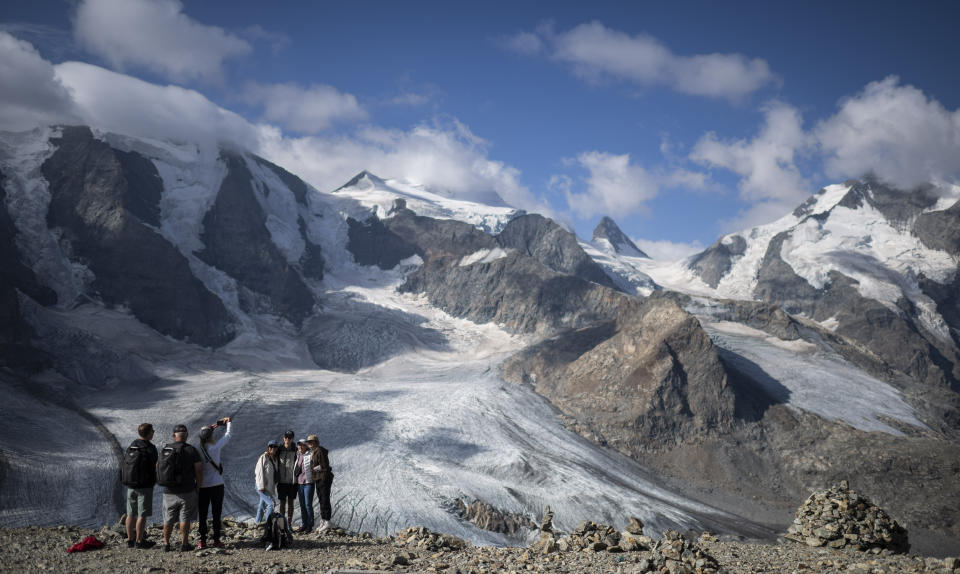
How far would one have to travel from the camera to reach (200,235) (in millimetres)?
162000

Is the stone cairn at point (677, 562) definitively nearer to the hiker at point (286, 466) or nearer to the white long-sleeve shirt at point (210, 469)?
the hiker at point (286, 466)

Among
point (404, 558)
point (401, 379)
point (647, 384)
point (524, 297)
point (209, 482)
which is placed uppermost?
point (524, 297)

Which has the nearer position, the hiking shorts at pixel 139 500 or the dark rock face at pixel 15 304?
the hiking shorts at pixel 139 500

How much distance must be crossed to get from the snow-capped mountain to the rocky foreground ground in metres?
35.5

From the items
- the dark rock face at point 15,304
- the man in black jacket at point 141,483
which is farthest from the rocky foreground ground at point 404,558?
the dark rock face at point 15,304

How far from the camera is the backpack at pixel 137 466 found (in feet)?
39.6

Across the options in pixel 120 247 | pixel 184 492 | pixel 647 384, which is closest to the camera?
pixel 184 492

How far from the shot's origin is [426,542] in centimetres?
1565

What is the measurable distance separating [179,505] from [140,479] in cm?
97

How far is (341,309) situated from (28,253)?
252 ft

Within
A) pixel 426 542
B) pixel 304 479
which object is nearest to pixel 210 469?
pixel 304 479

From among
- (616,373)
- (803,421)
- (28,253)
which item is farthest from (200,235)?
(803,421)

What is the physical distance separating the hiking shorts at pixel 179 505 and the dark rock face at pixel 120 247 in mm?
125072

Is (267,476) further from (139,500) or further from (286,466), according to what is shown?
(139,500)
